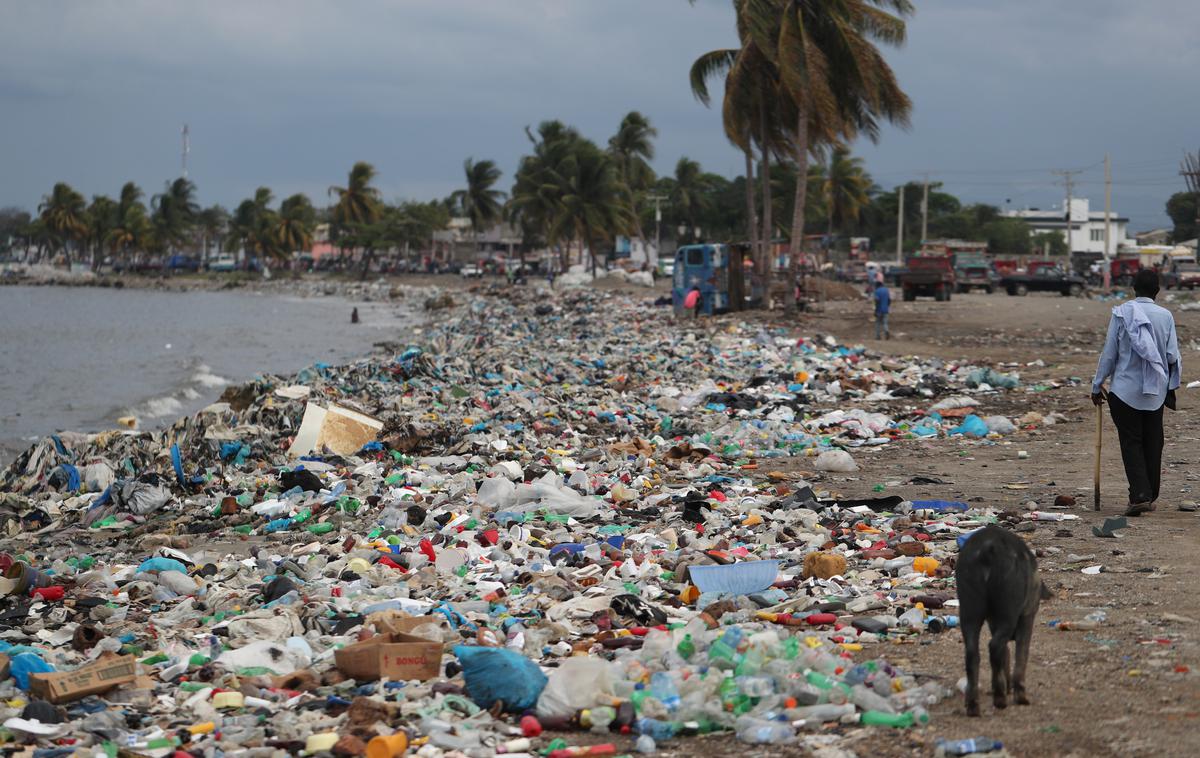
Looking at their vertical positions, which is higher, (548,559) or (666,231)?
(666,231)

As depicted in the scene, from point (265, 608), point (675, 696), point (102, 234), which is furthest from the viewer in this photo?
point (102, 234)

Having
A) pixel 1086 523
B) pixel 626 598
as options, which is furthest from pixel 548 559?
pixel 1086 523

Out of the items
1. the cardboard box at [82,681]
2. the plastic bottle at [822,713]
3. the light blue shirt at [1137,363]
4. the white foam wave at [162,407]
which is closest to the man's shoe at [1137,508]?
the light blue shirt at [1137,363]

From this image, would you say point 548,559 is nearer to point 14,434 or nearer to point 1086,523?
point 1086,523

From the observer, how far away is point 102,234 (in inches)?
4983

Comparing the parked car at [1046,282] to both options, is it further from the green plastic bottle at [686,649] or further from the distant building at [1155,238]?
the distant building at [1155,238]

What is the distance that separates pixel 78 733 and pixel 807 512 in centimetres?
441

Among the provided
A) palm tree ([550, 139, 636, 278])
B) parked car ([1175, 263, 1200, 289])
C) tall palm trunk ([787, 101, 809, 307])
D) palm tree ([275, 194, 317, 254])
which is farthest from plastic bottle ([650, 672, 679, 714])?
palm tree ([275, 194, 317, 254])

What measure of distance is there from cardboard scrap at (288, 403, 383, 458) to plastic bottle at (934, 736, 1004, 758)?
791cm

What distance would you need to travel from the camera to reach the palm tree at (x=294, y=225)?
343 feet

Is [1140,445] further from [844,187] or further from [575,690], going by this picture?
[844,187]

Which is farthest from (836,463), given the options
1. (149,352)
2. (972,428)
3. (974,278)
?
(974,278)

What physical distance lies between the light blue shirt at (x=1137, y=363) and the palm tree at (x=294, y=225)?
336 ft

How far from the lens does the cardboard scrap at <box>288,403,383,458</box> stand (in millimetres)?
10844
